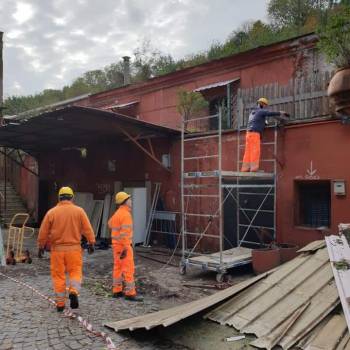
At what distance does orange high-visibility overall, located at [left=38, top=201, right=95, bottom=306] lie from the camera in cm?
641

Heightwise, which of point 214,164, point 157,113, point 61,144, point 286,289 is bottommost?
point 286,289

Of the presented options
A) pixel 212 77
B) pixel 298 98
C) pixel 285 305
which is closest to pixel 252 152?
pixel 298 98

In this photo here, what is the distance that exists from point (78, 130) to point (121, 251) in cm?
654

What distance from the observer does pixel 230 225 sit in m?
11.1

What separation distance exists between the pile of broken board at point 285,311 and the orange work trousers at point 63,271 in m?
0.95

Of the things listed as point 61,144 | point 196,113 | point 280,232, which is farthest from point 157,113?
point 280,232

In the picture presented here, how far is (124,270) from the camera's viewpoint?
7.36m

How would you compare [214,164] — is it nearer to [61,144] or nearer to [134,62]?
[61,144]

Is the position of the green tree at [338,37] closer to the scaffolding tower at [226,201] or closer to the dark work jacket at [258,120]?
the scaffolding tower at [226,201]

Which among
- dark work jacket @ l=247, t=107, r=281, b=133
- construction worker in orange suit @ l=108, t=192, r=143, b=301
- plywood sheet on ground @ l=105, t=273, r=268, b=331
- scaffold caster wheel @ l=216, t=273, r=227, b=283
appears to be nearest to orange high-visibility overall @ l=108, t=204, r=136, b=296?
construction worker in orange suit @ l=108, t=192, r=143, b=301

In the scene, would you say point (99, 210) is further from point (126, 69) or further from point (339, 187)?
point (126, 69)

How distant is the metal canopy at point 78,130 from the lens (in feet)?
34.6

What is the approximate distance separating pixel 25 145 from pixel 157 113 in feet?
18.0

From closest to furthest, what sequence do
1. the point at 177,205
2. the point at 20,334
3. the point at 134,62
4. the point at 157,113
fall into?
1. the point at 20,334
2. the point at 177,205
3. the point at 157,113
4. the point at 134,62
